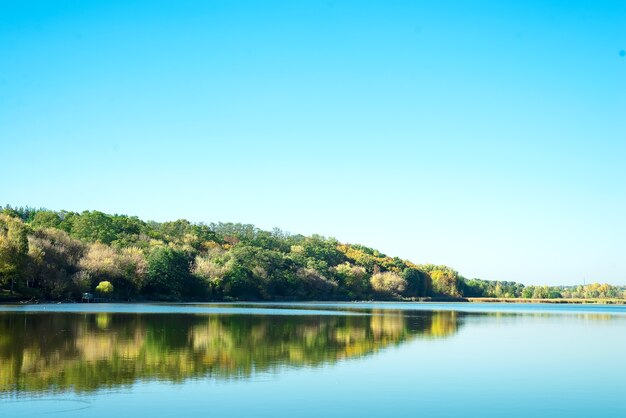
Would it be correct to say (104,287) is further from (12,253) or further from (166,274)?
(12,253)

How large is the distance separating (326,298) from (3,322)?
120166 mm

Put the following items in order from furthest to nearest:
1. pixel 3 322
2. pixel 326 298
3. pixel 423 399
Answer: pixel 326 298 < pixel 3 322 < pixel 423 399

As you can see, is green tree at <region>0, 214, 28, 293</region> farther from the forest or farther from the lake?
the lake

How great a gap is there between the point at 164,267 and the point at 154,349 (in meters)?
78.5

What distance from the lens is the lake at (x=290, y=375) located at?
18.1m

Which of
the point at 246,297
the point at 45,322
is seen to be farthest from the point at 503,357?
the point at 246,297

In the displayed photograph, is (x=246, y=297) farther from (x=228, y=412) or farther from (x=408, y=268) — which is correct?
(x=228, y=412)

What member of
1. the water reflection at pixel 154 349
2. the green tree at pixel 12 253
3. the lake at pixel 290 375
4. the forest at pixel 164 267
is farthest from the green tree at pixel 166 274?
the lake at pixel 290 375

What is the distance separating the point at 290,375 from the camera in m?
23.6

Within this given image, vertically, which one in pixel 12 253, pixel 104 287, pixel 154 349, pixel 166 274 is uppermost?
pixel 12 253

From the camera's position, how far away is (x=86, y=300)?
87562mm

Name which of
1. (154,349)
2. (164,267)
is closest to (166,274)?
(164,267)

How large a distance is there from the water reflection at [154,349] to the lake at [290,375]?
70mm

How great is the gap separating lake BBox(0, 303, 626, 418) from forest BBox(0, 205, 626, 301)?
157ft
